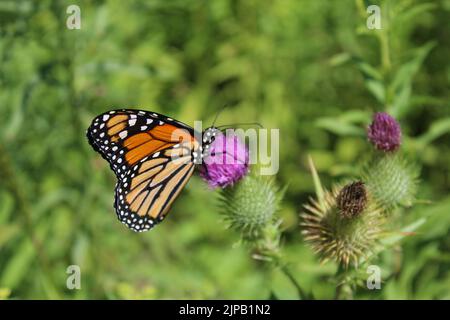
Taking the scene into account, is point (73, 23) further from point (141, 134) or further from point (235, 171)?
point (235, 171)

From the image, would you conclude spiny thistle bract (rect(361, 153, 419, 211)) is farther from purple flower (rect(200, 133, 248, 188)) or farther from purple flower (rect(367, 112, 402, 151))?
purple flower (rect(200, 133, 248, 188))

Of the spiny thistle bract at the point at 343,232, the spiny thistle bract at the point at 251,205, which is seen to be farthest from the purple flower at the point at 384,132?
the spiny thistle bract at the point at 251,205

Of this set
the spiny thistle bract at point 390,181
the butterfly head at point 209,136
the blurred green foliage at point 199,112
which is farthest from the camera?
the blurred green foliage at point 199,112

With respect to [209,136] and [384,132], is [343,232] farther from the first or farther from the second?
[209,136]

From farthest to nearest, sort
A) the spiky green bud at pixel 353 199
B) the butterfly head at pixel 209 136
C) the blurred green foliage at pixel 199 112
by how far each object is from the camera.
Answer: the blurred green foliage at pixel 199 112 < the butterfly head at pixel 209 136 < the spiky green bud at pixel 353 199

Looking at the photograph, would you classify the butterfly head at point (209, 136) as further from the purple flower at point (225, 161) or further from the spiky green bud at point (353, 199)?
the spiky green bud at point (353, 199)
